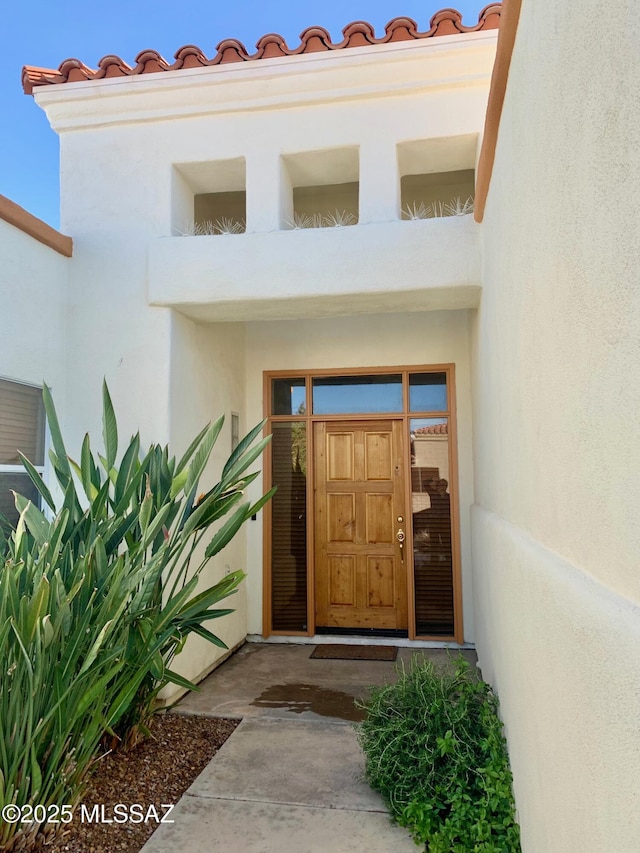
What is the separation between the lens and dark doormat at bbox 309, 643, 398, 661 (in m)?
5.97

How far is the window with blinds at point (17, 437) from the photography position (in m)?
4.38

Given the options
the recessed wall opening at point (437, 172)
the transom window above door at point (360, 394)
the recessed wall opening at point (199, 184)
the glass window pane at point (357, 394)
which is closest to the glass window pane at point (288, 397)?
the transom window above door at point (360, 394)

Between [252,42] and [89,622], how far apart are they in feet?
15.3

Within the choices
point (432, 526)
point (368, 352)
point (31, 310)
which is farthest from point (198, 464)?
point (432, 526)

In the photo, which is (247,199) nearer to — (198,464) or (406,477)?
(198,464)

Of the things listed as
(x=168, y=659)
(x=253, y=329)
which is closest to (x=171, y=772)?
(x=168, y=659)

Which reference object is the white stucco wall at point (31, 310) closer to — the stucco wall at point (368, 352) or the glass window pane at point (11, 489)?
the glass window pane at point (11, 489)

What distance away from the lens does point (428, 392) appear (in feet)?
21.6

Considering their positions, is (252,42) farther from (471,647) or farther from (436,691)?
(471,647)

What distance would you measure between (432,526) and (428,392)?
A: 1463 millimetres

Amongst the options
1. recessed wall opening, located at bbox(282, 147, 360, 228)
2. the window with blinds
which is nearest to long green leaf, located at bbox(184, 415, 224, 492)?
the window with blinds

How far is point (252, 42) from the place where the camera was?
4.96m

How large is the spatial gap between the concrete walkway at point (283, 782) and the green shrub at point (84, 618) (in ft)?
2.05

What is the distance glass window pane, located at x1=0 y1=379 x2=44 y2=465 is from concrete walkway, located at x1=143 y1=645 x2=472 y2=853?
2334 millimetres
